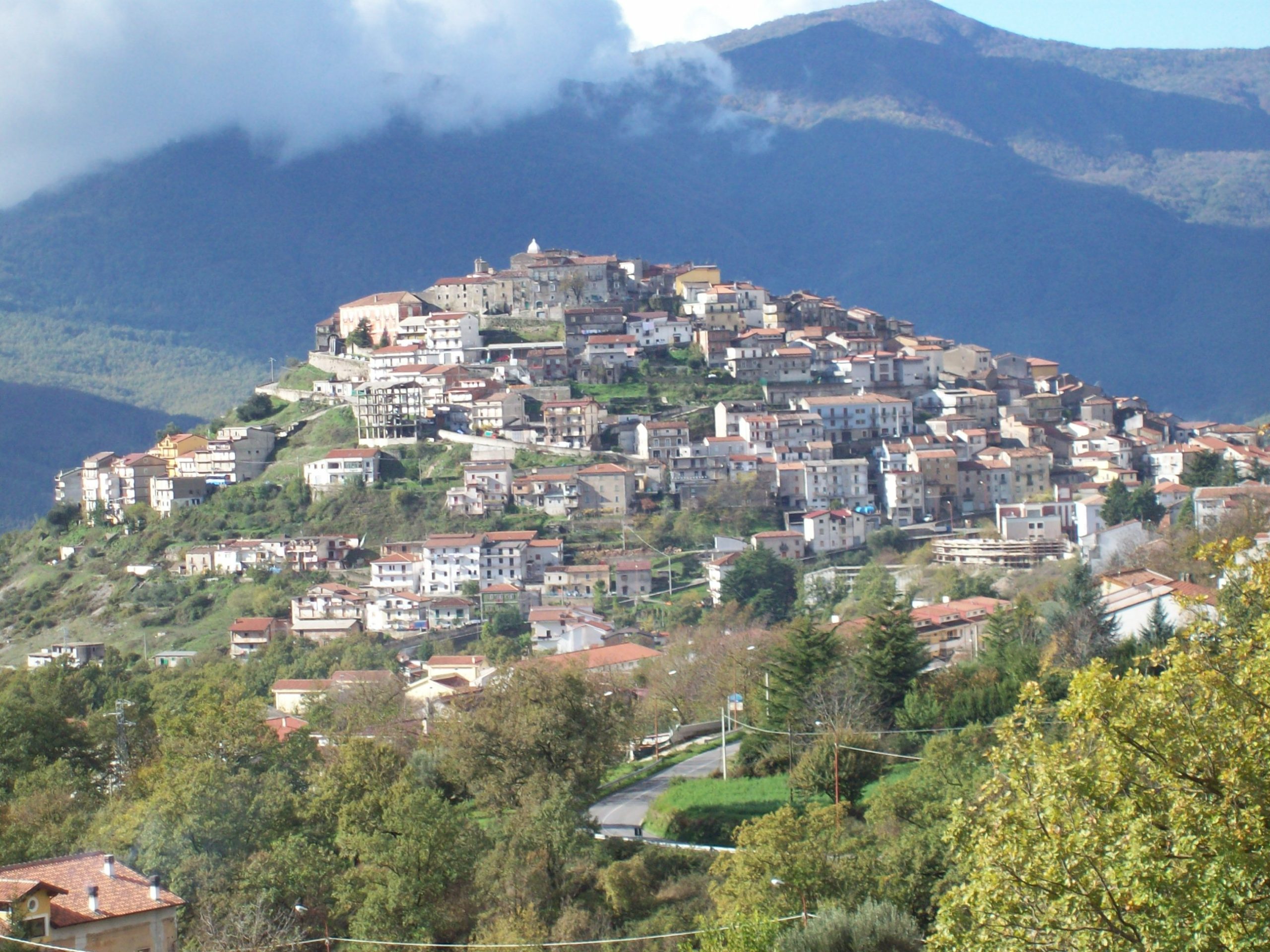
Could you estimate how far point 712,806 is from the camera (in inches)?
1156

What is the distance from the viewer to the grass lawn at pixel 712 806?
2820cm

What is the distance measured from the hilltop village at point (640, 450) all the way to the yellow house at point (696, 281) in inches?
5.8

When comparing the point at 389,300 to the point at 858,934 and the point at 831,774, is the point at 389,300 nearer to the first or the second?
the point at 831,774

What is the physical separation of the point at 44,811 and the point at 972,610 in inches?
1066

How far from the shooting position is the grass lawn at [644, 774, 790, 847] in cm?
2820

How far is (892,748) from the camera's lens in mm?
31188

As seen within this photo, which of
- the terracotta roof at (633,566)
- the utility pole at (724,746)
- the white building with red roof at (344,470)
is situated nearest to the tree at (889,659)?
the utility pole at (724,746)

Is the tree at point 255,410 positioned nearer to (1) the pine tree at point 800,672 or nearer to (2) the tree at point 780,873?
(1) the pine tree at point 800,672

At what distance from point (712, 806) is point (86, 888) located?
40.8ft

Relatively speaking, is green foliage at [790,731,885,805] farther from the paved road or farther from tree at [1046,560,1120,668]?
tree at [1046,560,1120,668]

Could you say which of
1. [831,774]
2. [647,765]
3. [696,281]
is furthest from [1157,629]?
[696,281]

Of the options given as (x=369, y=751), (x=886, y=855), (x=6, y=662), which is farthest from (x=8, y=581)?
(x=886, y=855)

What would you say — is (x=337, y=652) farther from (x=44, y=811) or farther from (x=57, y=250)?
(x=57, y=250)

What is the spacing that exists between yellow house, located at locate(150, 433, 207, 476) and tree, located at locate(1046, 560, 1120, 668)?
1710 inches
